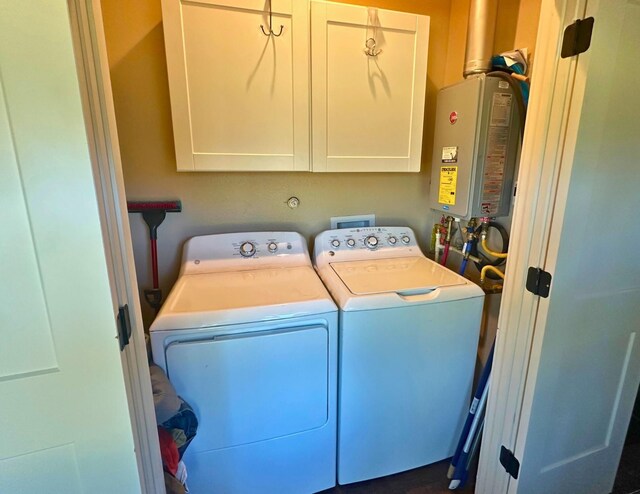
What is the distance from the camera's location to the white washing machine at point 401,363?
135 centimetres

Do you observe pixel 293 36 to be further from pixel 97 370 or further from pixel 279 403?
pixel 279 403

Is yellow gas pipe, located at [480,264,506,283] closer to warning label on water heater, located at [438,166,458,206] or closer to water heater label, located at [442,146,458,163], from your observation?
warning label on water heater, located at [438,166,458,206]

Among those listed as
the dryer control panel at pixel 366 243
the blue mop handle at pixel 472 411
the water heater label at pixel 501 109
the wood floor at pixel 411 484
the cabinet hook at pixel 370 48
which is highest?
the cabinet hook at pixel 370 48

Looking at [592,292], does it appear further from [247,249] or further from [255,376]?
[247,249]

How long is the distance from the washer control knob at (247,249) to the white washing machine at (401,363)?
1.22ft

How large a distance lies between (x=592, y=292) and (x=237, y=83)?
1562 millimetres

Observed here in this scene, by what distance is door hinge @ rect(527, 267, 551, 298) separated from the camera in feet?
3.47

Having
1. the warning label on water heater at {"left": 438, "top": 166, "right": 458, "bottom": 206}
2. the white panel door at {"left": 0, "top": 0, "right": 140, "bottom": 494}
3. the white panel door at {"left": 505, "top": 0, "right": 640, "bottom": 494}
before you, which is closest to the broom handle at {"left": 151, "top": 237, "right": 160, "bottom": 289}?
the white panel door at {"left": 0, "top": 0, "right": 140, "bottom": 494}

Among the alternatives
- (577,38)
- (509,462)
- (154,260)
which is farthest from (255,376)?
(577,38)

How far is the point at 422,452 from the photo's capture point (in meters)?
1.60

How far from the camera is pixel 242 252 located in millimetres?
1703

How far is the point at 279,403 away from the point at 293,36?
4.99 ft

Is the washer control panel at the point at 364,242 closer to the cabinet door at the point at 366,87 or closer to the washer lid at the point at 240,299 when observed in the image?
the washer lid at the point at 240,299

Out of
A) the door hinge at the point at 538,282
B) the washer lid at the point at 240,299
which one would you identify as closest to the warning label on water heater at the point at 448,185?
the door hinge at the point at 538,282
